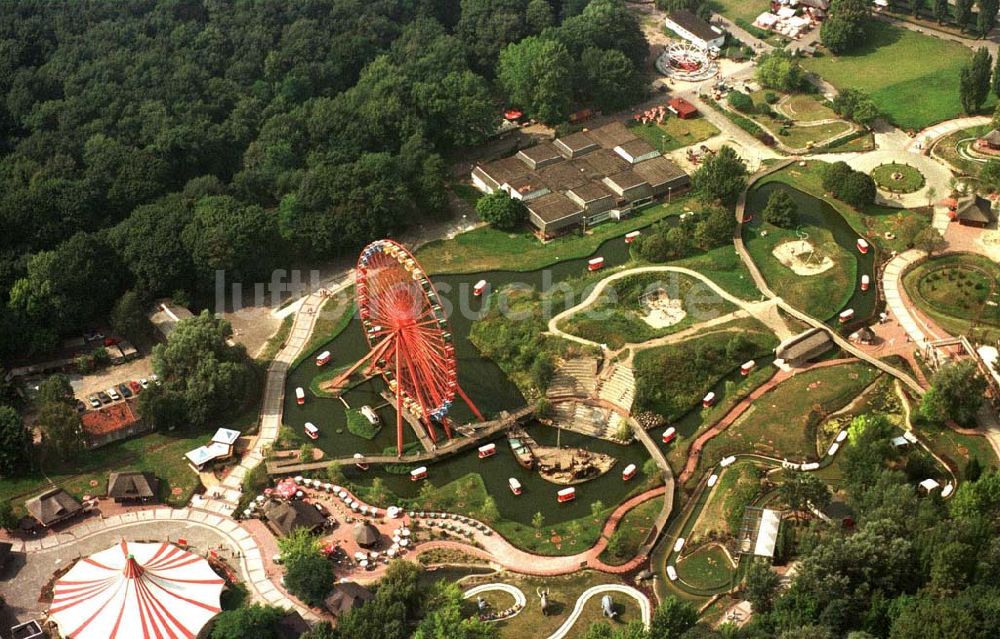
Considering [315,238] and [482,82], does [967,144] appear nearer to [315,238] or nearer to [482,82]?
[482,82]

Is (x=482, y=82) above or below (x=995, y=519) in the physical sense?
above

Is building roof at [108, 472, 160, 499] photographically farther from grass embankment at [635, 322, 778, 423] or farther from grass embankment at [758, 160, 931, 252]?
grass embankment at [758, 160, 931, 252]

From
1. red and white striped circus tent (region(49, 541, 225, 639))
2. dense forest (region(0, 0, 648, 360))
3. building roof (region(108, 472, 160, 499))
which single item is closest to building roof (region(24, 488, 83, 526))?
building roof (region(108, 472, 160, 499))

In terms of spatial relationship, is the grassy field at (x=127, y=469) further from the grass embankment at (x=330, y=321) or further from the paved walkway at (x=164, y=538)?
the grass embankment at (x=330, y=321)

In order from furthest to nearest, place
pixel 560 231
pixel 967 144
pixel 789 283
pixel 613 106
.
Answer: pixel 613 106
pixel 967 144
pixel 560 231
pixel 789 283

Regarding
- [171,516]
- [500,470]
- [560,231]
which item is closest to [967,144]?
[560,231]

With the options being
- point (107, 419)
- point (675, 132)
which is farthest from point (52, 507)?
point (675, 132)

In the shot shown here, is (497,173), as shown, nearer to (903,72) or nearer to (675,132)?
(675,132)
